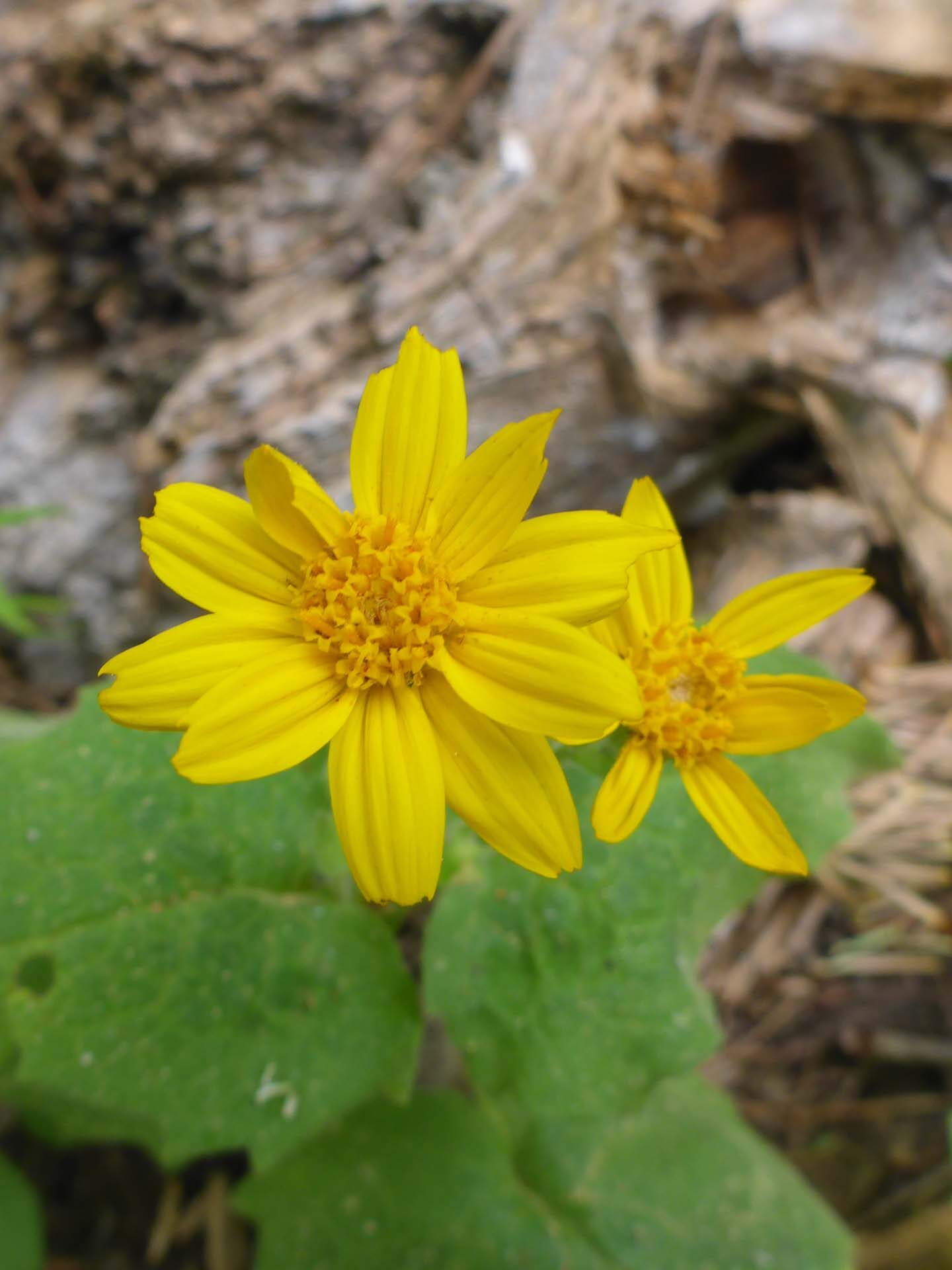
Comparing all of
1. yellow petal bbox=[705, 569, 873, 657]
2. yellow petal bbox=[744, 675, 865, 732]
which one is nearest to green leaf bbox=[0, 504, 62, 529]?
yellow petal bbox=[705, 569, 873, 657]

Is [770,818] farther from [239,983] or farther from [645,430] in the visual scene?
[645,430]

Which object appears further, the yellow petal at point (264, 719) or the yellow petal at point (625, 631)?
the yellow petal at point (625, 631)

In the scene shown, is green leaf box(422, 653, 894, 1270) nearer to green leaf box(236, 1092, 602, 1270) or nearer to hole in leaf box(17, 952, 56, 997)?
green leaf box(236, 1092, 602, 1270)

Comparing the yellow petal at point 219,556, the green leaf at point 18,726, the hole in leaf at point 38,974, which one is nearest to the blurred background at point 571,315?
the green leaf at point 18,726

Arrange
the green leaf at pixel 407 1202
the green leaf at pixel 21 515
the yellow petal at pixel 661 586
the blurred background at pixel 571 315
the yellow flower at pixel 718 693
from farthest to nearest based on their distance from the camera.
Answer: the blurred background at pixel 571 315 < the green leaf at pixel 21 515 < the green leaf at pixel 407 1202 < the yellow petal at pixel 661 586 < the yellow flower at pixel 718 693

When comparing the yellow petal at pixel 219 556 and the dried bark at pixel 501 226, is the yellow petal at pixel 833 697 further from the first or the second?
the dried bark at pixel 501 226

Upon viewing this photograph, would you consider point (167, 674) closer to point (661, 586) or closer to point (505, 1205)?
point (661, 586)

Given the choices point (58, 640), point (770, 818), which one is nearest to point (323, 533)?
point (770, 818)
